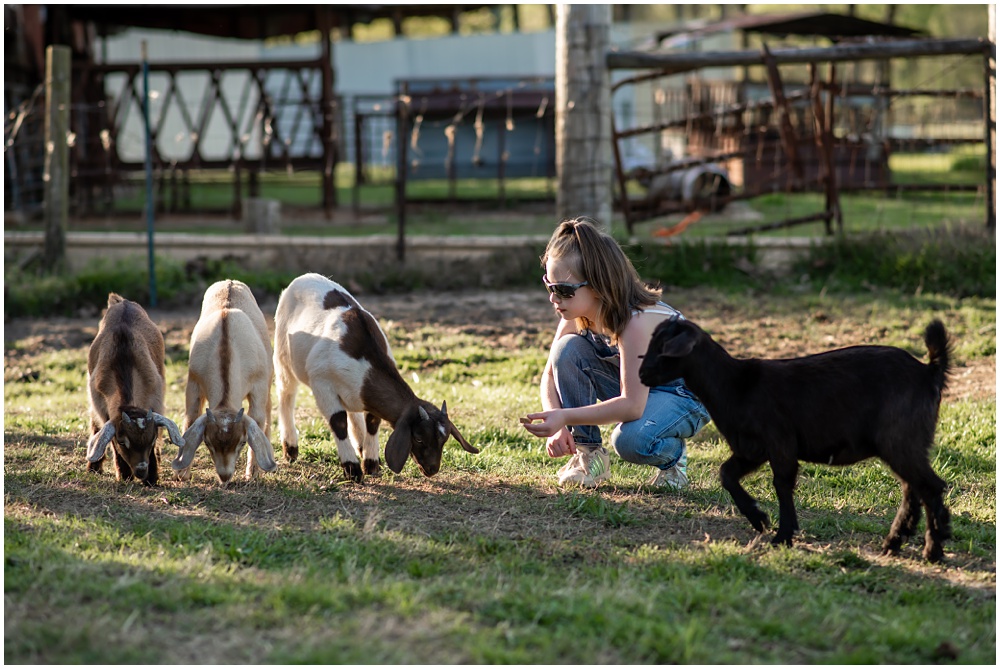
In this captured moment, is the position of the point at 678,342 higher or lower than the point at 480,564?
higher

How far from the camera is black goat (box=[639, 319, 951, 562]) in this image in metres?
4.41

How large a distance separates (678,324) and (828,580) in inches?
47.0

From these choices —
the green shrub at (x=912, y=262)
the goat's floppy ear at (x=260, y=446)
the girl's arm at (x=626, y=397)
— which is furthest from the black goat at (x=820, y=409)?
the green shrub at (x=912, y=262)

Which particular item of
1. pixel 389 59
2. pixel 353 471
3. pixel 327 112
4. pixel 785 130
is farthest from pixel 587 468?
pixel 389 59

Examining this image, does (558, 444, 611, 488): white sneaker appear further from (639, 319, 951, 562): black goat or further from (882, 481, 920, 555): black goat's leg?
(882, 481, 920, 555): black goat's leg

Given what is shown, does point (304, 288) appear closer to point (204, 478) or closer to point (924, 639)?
point (204, 478)

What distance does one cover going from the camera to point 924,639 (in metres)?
3.61

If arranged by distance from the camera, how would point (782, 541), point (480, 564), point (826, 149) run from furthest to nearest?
point (826, 149) < point (782, 541) < point (480, 564)

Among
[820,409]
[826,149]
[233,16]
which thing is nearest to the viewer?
[820,409]

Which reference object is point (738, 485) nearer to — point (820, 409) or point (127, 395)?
point (820, 409)

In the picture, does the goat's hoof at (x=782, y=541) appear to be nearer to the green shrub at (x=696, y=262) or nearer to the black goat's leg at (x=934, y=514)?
the black goat's leg at (x=934, y=514)

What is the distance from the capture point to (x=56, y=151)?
1118 centimetres

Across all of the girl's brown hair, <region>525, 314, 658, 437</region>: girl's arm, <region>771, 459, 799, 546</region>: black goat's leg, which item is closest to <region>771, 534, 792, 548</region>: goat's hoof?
<region>771, 459, 799, 546</region>: black goat's leg

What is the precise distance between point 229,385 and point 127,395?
52 centimetres
